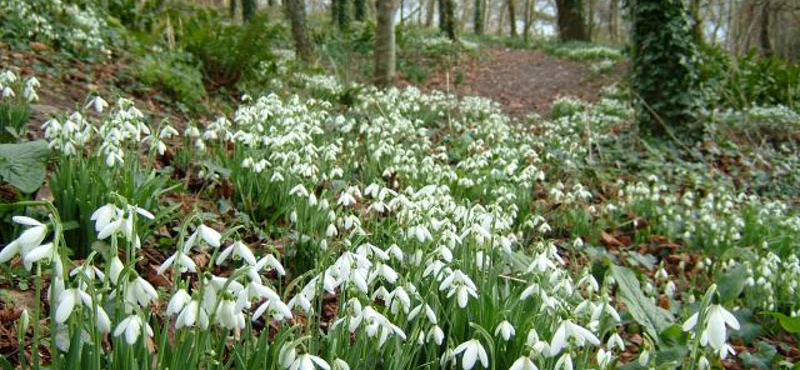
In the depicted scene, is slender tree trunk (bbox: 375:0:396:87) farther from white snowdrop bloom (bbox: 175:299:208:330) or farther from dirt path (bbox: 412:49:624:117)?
white snowdrop bloom (bbox: 175:299:208:330)

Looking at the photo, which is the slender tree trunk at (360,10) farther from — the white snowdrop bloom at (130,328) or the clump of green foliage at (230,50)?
the white snowdrop bloom at (130,328)

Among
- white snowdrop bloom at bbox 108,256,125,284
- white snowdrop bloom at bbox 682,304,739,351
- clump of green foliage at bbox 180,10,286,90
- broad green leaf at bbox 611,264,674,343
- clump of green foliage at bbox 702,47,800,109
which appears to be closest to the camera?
white snowdrop bloom at bbox 108,256,125,284

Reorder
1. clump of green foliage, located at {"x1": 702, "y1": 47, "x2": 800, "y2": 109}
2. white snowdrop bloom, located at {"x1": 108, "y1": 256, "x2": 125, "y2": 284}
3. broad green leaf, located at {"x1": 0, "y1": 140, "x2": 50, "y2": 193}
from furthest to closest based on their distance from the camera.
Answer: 1. clump of green foliage, located at {"x1": 702, "y1": 47, "x2": 800, "y2": 109}
2. broad green leaf, located at {"x1": 0, "y1": 140, "x2": 50, "y2": 193}
3. white snowdrop bloom, located at {"x1": 108, "y1": 256, "x2": 125, "y2": 284}

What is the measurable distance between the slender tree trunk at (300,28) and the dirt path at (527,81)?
300 cm

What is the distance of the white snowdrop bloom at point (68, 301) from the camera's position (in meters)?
1.19

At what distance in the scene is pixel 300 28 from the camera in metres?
11.2

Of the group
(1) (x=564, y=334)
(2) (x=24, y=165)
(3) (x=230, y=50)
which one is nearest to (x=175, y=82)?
(3) (x=230, y=50)

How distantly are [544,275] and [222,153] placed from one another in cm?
238

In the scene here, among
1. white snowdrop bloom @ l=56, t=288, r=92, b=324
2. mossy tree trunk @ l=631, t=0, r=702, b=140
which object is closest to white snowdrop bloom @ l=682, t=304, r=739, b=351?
white snowdrop bloom @ l=56, t=288, r=92, b=324

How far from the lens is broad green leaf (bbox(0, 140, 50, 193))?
2571 mm

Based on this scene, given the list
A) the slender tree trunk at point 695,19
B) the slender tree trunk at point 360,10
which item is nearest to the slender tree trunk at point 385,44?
the slender tree trunk at point 695,19

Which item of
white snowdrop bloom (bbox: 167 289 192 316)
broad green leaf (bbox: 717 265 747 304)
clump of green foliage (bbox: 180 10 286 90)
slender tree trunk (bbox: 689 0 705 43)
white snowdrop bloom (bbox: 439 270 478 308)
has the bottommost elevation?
broad green leaf (bbox: 717 265 747 304)

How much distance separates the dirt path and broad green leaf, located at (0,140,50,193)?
8.78 metres

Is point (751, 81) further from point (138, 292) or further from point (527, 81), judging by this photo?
point (138, 292)
